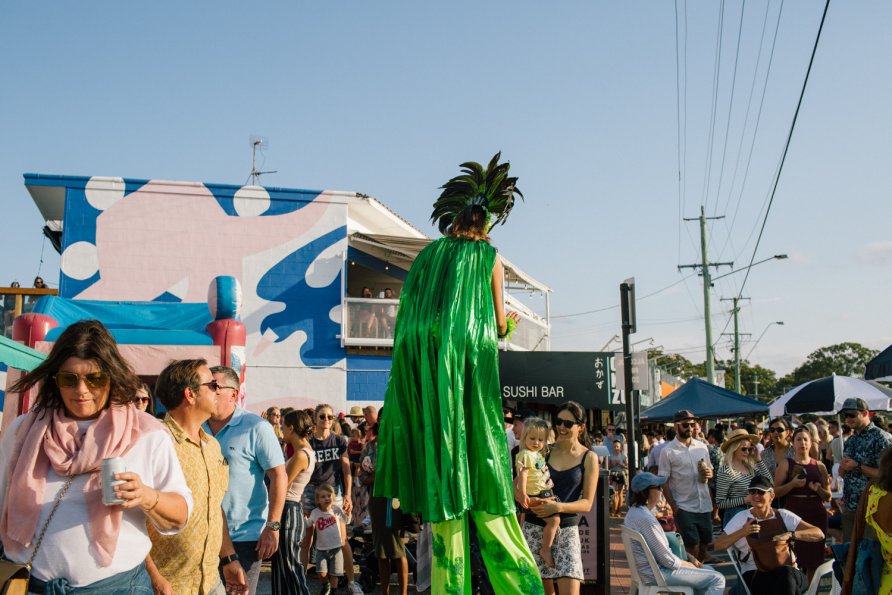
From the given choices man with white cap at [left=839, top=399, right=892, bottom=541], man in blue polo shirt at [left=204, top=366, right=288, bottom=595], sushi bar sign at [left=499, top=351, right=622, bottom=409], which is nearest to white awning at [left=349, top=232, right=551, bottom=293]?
sushi bar sign at [left=499, top=351, right=622, bottom=409]

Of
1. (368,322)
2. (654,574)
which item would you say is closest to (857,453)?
(654,574)

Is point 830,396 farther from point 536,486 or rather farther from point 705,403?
point 536,486

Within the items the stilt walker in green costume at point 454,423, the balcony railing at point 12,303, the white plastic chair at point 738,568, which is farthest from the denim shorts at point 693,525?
the balcony railing at point 12,303

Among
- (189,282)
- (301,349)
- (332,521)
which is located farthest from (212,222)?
(332,521)

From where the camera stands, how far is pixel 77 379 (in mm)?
2709

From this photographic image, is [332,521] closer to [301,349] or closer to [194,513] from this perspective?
[194,513]

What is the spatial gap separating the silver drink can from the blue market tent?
517 inches

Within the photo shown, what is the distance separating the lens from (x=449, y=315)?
3.85 meters

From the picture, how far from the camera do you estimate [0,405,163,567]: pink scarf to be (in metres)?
2.58

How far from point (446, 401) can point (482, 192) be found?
Answer: 1.16 metres

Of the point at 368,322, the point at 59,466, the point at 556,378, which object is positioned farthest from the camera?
the point at 556,378

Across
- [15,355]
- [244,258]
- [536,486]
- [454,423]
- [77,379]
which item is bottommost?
[536,486]

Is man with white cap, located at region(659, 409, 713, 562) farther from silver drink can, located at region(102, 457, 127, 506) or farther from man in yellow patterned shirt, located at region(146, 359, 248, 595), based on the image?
silver drink can, located at region(102, 457, 127, 506)

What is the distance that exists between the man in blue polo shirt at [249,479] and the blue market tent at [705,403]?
11.1m
